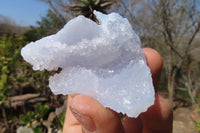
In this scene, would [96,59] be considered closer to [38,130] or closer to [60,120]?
[60,120]

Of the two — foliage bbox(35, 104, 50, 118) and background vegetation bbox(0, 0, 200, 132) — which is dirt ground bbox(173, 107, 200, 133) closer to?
background vegetation bbox(0, 0, 200, 132)

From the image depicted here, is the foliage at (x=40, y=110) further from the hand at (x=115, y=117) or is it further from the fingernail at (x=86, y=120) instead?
the fingernail at (x=86, y=120)

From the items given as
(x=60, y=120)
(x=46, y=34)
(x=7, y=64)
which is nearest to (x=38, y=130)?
(x=60, y=120)

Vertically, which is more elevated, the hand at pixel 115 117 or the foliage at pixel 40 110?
the hand at pixel 115 117

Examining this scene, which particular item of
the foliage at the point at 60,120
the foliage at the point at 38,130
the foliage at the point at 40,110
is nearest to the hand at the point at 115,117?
the foliage at the point at 60,120

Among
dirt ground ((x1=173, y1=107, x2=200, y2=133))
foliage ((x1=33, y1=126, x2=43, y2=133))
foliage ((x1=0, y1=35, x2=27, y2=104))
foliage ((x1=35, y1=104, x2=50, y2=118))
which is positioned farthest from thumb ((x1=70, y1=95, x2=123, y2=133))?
dirt ground ((x1=173, y1=107, x2=200, y2=133))

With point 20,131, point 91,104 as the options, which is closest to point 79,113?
point 91,104
